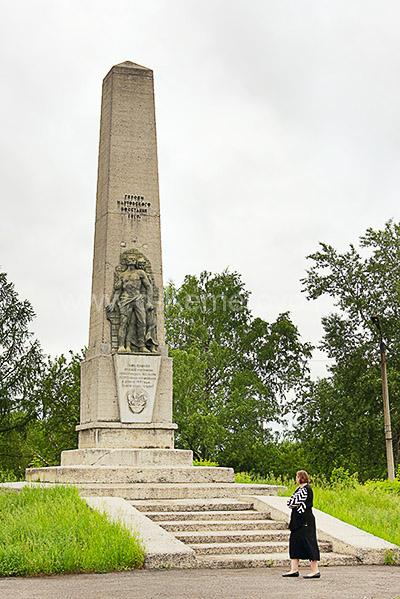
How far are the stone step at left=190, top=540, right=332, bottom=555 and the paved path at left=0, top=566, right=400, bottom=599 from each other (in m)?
1.00

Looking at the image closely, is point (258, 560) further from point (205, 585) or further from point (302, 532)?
point (205, 585)

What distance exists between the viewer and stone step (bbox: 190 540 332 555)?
12.0 m

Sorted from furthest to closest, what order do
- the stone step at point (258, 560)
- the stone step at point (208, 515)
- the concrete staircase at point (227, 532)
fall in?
the stone step at point (208, 515)
the concrete staircase at point (227, 532)
the stone step at point (258, 560)

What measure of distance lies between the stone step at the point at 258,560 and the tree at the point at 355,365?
959 inches

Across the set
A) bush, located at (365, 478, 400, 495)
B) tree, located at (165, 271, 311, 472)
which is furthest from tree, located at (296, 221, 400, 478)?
bush, located at (365, 478, 400, 495)

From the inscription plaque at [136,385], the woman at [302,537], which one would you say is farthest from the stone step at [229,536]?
the inscription plaque at [136,385]

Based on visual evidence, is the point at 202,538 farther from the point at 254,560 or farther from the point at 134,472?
the point at 134,472

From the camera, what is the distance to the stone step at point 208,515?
13430 mm

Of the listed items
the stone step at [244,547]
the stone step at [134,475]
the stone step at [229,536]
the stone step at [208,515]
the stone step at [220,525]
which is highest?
the stone step at [134,475]

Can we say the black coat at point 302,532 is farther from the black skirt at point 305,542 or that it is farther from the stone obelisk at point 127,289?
Result: the stone obelisk at point 127,289

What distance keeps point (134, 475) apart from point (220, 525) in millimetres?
2794

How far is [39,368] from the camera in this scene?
133 ft

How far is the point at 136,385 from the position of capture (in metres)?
18.1

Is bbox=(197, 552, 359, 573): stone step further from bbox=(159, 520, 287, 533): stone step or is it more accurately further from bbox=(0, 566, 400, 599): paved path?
bbox=(159, 520, 287, 533): stone step
